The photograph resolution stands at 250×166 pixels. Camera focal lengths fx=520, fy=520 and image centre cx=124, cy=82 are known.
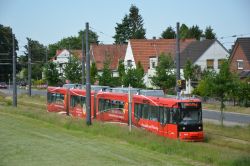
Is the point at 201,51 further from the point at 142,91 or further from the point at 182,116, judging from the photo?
the point at 182,116

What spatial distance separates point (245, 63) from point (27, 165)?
5160 centimetres

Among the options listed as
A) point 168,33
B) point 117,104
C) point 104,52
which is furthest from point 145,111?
point 168,33

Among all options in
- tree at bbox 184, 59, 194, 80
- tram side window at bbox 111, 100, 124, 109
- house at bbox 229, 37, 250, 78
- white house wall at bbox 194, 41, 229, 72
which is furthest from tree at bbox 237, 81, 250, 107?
white house wall at bbox 194, 41, 229, 72

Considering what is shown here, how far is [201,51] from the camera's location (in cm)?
7469

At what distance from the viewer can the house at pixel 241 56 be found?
62.8 m

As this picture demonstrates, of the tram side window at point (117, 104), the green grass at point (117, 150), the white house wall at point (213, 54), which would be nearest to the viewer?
the green grass at point (117, 150)

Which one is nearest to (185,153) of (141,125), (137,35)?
(141,125)

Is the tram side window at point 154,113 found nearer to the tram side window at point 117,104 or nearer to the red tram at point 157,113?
the red tram at point 157,113

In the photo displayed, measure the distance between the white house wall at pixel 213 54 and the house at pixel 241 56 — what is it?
28.2 feet

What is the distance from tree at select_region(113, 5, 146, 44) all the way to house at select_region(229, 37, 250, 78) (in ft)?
220

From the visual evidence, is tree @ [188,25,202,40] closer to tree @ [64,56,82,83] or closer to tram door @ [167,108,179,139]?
tree @ [64,56,82,83]

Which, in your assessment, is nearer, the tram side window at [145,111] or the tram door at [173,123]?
the tram door at [173,123]

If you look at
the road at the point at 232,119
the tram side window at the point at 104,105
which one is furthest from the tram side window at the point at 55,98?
the road at the point at 232,119

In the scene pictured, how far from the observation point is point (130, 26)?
13262 cm
